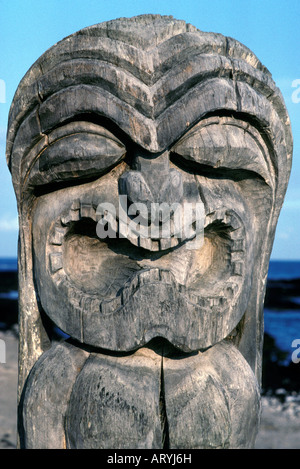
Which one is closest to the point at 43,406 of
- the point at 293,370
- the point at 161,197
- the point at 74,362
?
the point at 74,362

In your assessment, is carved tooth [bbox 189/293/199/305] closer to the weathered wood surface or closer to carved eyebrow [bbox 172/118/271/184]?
the weathered wood surface

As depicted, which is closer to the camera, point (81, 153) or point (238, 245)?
point (81, 153)

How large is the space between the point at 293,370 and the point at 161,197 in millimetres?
7096

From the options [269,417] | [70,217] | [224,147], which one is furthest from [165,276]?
[269,417]

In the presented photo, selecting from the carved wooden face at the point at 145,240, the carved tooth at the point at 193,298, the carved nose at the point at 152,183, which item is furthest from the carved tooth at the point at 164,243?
the carved tooth at the point at 193,298

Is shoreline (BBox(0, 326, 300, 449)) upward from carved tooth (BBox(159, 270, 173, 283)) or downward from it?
downward

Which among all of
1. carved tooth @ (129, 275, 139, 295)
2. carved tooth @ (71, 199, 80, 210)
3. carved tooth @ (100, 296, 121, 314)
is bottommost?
carved tooth @ (100, 296, 121, 314)

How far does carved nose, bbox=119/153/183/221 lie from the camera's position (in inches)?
76.0

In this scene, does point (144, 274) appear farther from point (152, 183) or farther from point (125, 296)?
point (152, 183)

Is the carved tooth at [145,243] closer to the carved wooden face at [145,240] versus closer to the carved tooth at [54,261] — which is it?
the carved wooden face at [145,240]

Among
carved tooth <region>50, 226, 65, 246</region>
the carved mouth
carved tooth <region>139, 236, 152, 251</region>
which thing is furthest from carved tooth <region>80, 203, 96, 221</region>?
carved tooth <region>139, 236, 152, 251</region>

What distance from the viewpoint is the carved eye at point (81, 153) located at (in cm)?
199

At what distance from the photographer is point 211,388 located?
2033 millimetres

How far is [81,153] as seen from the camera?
1.99 m
